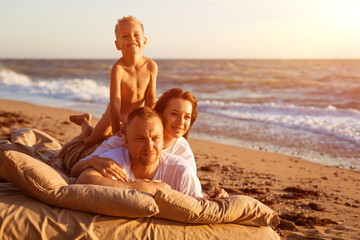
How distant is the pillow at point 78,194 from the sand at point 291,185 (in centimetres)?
188

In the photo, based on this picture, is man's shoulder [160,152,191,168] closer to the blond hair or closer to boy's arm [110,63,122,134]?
boy's arm [110,63,122,134]

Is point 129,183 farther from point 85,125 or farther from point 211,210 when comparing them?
point 85,125

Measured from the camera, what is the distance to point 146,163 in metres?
3.24

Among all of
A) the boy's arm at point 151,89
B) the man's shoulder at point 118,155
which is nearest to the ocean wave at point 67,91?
the boy's arm at point 151,89

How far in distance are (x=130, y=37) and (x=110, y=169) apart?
2008 mm

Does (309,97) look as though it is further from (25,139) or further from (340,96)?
(25,139)

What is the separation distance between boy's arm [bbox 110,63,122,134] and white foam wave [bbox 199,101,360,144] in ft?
19.9

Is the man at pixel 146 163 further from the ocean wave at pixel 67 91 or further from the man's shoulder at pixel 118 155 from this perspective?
the ocean wave at pixel 67 91

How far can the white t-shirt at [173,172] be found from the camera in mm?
3309

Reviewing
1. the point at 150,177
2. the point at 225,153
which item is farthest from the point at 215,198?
the point at 225,153

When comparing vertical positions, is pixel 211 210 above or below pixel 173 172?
below

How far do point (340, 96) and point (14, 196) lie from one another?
14871mm

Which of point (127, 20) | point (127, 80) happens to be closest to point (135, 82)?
point (127, 80)

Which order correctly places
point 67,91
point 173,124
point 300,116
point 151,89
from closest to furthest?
point 173,124 < point 151,89 < point 300,116 < point 67,91
